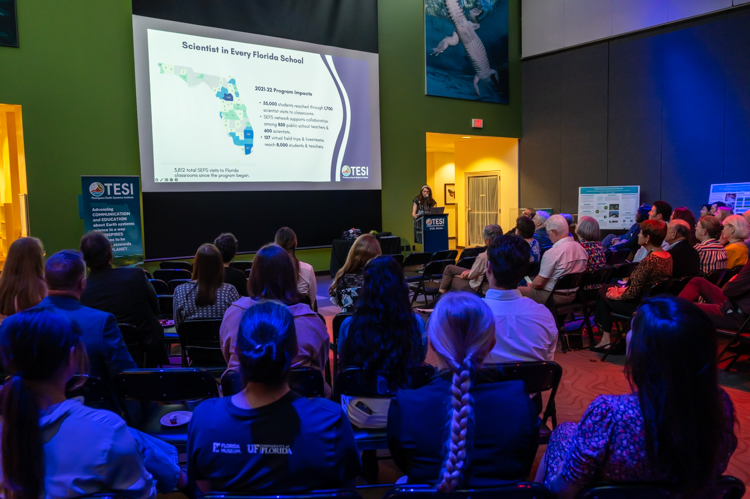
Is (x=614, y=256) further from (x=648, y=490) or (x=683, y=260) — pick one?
(x=648, y=490)

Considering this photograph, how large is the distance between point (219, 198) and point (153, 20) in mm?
2757

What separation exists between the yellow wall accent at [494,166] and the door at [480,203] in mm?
143

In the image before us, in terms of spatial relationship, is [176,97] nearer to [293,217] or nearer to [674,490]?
[293,217]

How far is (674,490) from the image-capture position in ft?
3.93

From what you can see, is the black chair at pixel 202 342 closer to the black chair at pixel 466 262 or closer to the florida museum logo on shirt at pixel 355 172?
the black chair at pixel 466 262

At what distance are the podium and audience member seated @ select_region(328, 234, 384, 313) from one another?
17.9 ft

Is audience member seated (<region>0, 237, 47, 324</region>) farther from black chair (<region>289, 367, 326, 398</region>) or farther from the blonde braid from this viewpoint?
the blonde braid

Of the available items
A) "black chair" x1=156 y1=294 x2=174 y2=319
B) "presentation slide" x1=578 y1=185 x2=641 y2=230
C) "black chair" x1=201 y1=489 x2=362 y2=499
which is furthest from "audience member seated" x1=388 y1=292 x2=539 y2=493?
"presentation slide" x1=578 y1=185 x2=641 y2=230

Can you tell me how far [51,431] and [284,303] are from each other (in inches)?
54.1

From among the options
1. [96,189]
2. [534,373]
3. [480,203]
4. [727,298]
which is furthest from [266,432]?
[480,203]

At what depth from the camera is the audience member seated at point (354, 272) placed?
3541mm

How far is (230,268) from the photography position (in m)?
3.94

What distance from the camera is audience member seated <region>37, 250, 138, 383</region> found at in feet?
7.48

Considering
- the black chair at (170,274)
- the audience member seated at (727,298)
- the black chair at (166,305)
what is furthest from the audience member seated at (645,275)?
the black chair at (170,274)
